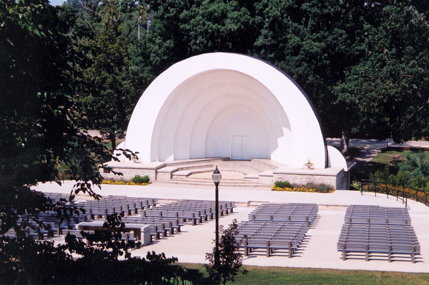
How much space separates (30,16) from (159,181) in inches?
946

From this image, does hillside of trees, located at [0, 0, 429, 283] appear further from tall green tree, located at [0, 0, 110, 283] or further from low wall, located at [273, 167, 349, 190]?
tall green tree, located at [0, 0, 110, 283]

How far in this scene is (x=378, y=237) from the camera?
54.7 ft

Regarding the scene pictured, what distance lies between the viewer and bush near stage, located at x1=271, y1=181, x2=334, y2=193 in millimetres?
28578

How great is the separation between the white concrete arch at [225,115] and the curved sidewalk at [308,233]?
3889 mm

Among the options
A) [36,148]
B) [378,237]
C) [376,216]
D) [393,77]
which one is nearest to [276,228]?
[378,237]

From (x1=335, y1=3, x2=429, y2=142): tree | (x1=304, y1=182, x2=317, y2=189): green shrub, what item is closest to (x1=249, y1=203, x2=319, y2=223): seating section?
(x1=304, y1=182, x2=317, y2=189): green shrub

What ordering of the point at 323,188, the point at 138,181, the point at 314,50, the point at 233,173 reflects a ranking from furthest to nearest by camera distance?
the point at 314,50
the point at 233,173
the point at 138,181
the point at 323,188

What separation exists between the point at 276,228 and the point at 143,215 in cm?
614

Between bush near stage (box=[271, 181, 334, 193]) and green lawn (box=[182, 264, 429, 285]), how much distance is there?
565 inches

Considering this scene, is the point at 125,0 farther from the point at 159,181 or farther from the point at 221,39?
the point at 159,181

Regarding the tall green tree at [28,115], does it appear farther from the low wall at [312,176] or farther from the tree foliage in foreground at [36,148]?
the low wall at [312,176]

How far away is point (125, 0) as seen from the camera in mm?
41938

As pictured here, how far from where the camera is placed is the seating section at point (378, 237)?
50.8 ft

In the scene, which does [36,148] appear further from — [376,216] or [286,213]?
[376,216]
